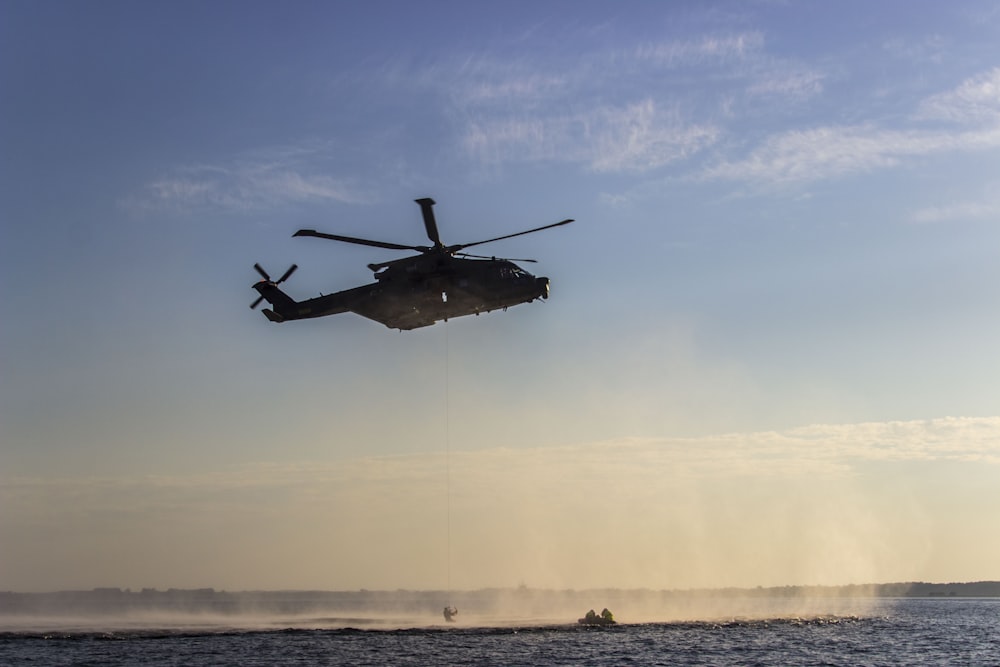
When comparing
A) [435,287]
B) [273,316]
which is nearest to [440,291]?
[435,287]

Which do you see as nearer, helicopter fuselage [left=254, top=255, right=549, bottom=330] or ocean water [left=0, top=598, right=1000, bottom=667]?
helicopter fuselage [left=254, top=255, right=549, bottom=330]

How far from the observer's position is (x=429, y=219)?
133 feet

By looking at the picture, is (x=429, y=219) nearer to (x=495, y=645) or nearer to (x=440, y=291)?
(x=440, y=291)

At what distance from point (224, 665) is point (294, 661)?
15.7 feet

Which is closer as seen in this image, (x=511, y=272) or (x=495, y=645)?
(x=511, y=272)

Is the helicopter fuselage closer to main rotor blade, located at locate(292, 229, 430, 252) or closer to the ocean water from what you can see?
main rotor blade, located at locate(292, 229, 430, 252)

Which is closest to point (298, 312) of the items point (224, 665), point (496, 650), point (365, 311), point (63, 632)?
point (365, 311)

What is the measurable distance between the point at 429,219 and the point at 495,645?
4058 cm

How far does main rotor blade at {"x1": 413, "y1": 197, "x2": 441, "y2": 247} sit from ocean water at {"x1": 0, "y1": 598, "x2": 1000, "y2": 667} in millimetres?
30254

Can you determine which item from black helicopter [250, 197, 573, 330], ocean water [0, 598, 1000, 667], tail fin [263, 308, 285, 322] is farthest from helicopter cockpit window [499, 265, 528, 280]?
ocean water [0, 598, 1000, 667]

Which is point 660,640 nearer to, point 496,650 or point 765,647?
point 765,647

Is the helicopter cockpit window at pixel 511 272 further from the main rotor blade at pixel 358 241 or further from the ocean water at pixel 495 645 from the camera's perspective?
the ocean water at pixel 495 645

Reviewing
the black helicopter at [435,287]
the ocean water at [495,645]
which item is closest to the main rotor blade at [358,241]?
the black helicopter at [435,287]

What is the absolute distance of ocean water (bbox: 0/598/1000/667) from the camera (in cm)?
6072
